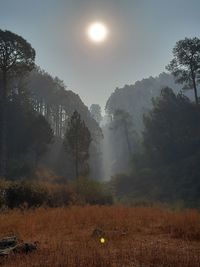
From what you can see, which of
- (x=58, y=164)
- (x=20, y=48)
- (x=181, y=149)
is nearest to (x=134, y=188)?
(x=181, y=149)

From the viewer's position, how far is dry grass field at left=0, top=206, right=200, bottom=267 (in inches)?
288

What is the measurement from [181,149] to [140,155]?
8317mm

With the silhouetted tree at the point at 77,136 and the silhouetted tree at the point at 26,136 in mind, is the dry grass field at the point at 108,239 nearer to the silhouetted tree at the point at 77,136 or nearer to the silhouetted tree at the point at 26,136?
the silhouetted tree at the point at 77,136

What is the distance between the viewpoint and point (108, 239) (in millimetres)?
10125

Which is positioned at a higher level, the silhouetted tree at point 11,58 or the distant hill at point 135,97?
the distant hill at point 135,97

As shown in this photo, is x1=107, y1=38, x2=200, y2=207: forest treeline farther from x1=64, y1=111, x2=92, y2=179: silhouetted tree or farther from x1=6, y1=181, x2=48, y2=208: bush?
x1=6, y1=181, x2=48, y2=208: bush

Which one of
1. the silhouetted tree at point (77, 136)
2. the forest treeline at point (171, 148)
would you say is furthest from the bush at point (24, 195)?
the forest treeline at point (171, 148)

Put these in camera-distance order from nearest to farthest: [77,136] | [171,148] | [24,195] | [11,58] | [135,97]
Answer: [24,195]
[77,136]
[11,58]
[171,148]
[135,97]

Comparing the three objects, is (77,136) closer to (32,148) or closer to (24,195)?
(32,148)

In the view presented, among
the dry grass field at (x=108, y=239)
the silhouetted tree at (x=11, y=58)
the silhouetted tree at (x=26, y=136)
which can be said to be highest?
the silhouetted tree at (x=11, y=58)

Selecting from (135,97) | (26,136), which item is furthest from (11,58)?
(135,97)

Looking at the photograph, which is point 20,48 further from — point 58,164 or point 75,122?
point 58,164

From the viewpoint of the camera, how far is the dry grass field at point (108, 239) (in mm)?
7324

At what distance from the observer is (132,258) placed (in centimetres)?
764
